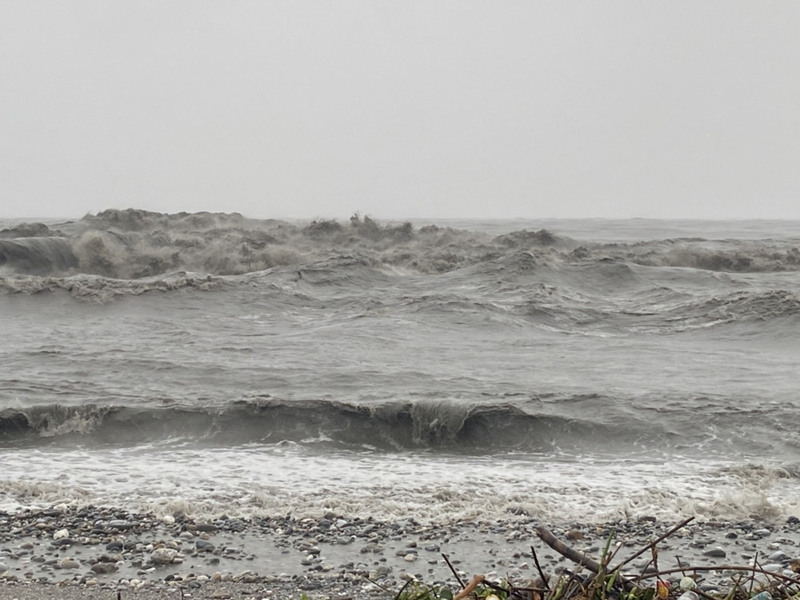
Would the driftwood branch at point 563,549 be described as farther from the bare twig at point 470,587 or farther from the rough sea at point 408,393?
the rough sea at point 408,393

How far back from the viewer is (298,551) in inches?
218

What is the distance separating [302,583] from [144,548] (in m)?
1.15

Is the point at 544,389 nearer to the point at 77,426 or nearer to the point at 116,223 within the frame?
the point at 77,426

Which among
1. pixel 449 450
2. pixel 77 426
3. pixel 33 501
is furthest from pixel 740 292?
pixel 33 501

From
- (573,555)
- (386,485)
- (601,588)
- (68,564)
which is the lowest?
(386,485)

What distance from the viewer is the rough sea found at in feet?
22.6

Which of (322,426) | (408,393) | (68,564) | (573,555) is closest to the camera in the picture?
(573,555)

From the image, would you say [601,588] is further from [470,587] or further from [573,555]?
[470,587]

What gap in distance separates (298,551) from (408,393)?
447 cm

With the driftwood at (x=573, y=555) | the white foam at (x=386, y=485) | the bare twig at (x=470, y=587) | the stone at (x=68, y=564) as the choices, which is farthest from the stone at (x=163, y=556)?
the driftwood at (x=573, y=555)

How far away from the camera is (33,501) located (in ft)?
21.4

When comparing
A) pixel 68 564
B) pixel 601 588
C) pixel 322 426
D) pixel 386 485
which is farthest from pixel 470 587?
pixel 322 426

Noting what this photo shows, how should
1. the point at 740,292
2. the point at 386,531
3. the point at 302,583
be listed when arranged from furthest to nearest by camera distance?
the point at 740,292 → the point at 386,531 → the point at 302,583

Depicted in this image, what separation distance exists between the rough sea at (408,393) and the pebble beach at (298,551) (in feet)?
1.02
